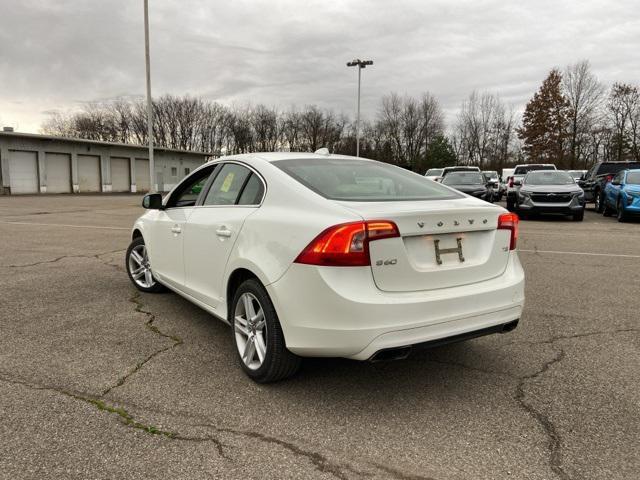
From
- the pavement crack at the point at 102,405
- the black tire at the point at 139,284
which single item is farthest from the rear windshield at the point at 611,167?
the pavement crack at the point at 102,405

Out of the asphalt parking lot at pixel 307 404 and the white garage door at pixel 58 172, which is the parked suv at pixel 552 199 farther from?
the white garage door at pixel 58 172

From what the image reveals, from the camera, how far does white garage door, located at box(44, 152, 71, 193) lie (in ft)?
120

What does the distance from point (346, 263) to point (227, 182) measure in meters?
1.63

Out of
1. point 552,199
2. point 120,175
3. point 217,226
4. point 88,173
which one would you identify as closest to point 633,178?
point 552,199

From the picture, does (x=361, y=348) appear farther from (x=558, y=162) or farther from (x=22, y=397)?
(x=558, y=162)

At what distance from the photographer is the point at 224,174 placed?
160 inches

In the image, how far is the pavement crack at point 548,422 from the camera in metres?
2.36

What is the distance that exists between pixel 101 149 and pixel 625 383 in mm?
43367

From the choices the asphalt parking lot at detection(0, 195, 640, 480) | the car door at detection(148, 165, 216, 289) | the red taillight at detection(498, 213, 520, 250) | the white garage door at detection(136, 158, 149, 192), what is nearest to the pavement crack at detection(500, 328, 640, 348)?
the asphalt parking lot at detection(0, 195, 640, 480)

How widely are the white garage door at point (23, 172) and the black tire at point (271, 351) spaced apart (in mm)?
36848

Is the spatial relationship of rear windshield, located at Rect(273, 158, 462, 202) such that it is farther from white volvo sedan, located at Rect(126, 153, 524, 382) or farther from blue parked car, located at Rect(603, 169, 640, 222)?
blue parked car, located at Rect(603, 169, 640, 222)

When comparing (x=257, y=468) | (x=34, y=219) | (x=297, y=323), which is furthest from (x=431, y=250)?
(x=34, y=219)

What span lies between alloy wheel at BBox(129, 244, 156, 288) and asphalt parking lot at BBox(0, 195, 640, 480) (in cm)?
47

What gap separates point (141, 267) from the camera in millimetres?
5613
